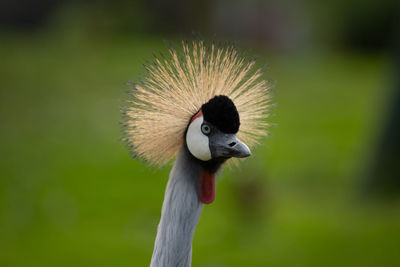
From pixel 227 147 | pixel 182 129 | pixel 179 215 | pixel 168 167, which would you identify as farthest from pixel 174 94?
pixel 168 167

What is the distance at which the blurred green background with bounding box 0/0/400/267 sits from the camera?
3.50 meters

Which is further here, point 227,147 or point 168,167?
point 168,167

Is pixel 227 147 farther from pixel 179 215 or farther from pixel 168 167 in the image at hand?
pixel 168 167

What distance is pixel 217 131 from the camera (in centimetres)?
157

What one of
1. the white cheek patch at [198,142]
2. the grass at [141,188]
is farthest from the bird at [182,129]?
the grass at [141,188]

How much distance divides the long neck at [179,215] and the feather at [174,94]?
0.08 meters

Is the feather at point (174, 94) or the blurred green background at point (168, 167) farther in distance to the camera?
the blurred green background at point (168, 167)

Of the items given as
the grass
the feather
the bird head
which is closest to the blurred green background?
the grass

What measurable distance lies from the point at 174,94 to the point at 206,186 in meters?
0.31

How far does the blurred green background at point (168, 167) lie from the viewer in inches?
138

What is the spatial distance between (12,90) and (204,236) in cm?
386

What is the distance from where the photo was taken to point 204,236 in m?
3.69

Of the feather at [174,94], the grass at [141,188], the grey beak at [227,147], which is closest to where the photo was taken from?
the grey beak at [227,147]

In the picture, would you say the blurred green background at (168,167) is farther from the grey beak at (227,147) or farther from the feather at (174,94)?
the grey beak at (227,147)
